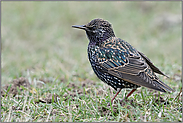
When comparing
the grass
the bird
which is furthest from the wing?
the grass

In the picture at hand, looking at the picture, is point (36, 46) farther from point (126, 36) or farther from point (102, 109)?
point (102, 109)

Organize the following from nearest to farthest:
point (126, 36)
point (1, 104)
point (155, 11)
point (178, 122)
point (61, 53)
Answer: point (178, 122), point (1, 104), point (61, 53), point (126, 36), point (155, 11)

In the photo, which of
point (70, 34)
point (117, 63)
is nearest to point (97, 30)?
point (117, 63)

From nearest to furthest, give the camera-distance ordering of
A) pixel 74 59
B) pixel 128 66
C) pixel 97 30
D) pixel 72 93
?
pixel 128 66 → pixel 97 30 → pixel 72 93 → pixel 74 59

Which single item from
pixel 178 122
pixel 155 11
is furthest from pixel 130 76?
pixel 155 11

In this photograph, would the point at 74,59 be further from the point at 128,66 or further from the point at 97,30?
the point at 128,66
